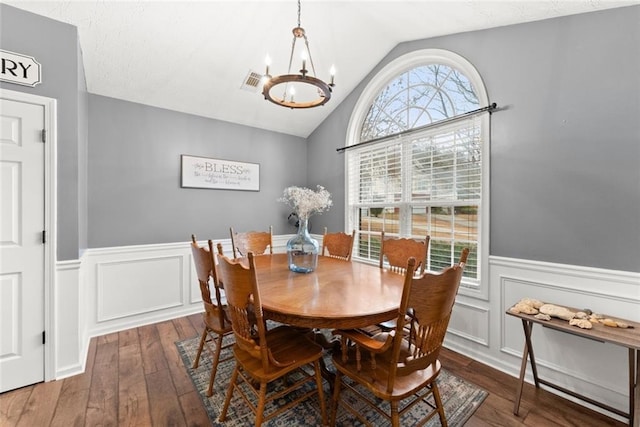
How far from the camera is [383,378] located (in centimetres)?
135

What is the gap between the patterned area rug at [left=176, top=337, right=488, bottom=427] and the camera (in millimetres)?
1650

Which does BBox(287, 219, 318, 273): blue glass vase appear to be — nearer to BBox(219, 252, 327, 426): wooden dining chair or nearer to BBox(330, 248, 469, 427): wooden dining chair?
BBox(219, 252, 327, 426): wooden dining chair

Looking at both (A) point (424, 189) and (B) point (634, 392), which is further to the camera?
(A) point (424, 189)

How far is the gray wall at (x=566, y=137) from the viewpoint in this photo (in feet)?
5.51

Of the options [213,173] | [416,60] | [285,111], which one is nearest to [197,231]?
[213,173]

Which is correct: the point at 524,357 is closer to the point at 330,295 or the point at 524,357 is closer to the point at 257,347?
the point at 330,295

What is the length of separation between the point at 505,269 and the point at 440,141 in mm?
1331

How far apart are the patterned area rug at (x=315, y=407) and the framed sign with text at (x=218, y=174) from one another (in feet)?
7.15

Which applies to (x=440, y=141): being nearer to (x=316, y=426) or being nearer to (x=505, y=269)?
(x=505, y=269)

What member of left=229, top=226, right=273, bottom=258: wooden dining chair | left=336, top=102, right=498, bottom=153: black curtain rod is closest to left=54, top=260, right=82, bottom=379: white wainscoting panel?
left=229, top=226, right=273, bottom=258: wooden dining chair

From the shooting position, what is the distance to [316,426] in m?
1.61

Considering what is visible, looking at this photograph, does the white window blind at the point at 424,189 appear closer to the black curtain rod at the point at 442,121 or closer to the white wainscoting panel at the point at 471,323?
the black curtain rod at the point at 442,121

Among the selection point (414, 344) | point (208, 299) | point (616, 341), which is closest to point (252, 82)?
point (208, 299)

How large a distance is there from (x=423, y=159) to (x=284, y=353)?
231cm
